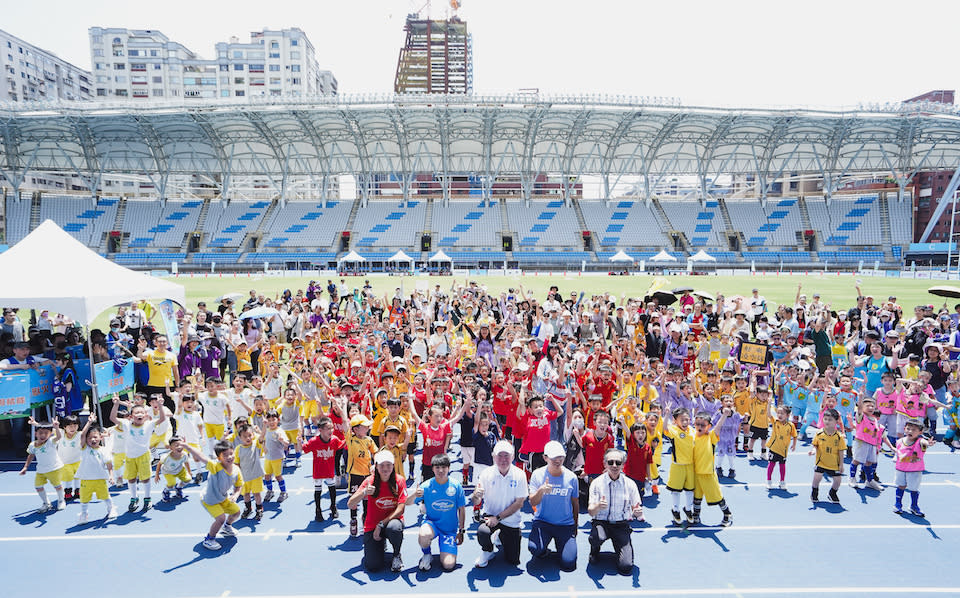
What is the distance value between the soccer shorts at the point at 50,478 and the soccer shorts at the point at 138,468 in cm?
105

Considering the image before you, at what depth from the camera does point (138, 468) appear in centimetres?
731

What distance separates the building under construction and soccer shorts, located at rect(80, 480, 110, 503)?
5515 inches

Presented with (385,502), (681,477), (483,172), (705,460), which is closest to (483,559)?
(385,502)

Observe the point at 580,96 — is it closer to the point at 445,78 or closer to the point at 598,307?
the point at 598,307

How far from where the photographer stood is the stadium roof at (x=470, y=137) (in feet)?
163

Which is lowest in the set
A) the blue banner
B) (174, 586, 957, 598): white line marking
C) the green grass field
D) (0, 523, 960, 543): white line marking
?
(174, 586, 957, 598): white line marking

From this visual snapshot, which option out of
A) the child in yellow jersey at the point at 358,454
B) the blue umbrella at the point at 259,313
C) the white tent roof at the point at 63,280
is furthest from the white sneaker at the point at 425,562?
the blue umbrella at the point at 259,313

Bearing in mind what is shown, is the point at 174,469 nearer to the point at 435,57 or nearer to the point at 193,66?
the point at 193,66

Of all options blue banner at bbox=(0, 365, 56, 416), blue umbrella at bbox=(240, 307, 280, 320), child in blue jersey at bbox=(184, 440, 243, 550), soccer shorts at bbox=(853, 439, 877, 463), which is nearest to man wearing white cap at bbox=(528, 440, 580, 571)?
child in blue jersey at bbox=(184, 440, 243, 550)

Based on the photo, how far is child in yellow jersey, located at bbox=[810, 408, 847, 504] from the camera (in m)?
7.20

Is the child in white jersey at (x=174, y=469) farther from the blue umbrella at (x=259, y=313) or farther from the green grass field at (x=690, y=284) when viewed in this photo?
the green grass field at (x=690, y=284)

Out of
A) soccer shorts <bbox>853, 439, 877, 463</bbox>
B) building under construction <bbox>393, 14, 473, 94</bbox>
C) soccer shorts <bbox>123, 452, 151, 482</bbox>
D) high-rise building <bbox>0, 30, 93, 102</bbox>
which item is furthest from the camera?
building under construction <bbox>393, 14, 473, 94</bbox>

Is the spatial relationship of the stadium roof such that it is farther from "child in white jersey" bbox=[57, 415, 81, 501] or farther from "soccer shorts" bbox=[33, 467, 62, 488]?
"soccer shorts" bbox=[33, 467, 62, 488]

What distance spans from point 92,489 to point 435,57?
14618 centimetres
